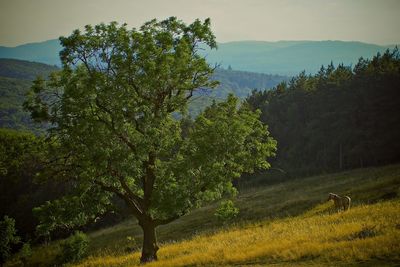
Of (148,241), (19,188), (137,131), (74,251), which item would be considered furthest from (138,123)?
(19,188)

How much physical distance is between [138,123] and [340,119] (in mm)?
83280

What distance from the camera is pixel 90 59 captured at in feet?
65.9

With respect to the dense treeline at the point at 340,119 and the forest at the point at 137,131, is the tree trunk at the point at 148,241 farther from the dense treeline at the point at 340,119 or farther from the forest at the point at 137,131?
the dense treeline at the point at 340,119

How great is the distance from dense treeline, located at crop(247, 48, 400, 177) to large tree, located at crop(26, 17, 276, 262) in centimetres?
7214

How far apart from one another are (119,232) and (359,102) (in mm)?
61224

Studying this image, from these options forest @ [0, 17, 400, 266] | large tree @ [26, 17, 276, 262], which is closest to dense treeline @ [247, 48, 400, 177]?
forest @ [0, 17, 400, 266]

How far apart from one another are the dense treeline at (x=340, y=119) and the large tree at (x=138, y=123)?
72140 mm

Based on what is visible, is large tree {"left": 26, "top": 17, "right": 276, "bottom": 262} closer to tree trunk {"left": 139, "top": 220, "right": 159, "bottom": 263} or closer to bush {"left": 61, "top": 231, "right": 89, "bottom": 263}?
tree trunk {"left": 139, "top": 220, "right": 159, "bottom": 263}

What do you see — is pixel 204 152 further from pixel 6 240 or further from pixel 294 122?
pixel 294 122

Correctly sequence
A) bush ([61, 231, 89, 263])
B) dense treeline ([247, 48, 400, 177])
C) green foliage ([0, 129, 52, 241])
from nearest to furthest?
1. bush ([61, 231, 89, 263])
2. green foliage ([0, 129, 52, 241])
3. dense treeline ([247, 48, 400, 177])

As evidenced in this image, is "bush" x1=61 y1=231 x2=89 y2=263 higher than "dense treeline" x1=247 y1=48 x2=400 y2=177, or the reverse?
"dense treeline" x1=247 y1=48 x2=400 y2=177

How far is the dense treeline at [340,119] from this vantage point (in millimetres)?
85125

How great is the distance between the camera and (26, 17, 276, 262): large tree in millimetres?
19188

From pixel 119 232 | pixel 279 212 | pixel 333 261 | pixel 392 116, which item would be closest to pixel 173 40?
pixel 333 261
